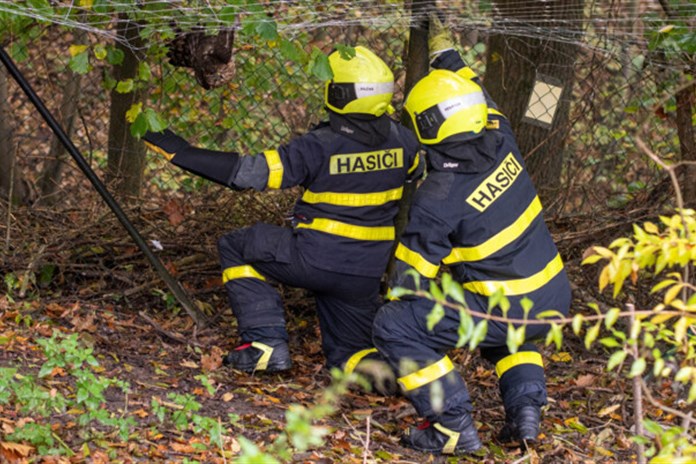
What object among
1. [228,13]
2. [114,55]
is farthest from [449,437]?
[114,55]

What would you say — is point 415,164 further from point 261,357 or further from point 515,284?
point 261,357

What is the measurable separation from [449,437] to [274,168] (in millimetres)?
1504

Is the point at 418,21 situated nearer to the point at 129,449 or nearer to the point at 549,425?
the point at 549,425

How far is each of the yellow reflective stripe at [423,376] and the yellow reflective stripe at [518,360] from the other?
1.23ft

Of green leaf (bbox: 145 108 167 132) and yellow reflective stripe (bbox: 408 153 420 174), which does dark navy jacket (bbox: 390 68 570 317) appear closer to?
yellow reflective stripe (bbox: 408 153 420 174)

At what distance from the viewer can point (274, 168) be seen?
4625 mm

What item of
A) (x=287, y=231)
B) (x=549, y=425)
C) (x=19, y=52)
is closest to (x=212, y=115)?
(x=19, y=52)

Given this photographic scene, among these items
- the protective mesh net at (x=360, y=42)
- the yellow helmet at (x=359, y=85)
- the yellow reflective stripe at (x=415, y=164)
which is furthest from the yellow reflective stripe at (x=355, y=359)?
the protective mesh net at (x=360, y=42)

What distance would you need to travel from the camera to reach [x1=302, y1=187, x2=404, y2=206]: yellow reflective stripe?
4762 mm

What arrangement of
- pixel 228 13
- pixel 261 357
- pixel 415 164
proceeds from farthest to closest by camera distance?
1. pixel 415 164
2. pixel 261 357
3. pixel 228 13

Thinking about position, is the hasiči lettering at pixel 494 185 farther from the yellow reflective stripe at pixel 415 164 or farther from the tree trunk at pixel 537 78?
the tree trunk at pixel 537 78

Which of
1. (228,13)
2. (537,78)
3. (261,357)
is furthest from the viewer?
(537,78)

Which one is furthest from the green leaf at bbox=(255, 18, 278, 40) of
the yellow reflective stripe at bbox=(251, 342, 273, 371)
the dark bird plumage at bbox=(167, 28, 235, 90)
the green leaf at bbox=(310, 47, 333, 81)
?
the yellow reflective stripe at bbox=(251, 342, 273, 371)

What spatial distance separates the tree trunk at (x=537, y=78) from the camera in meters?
5.58
